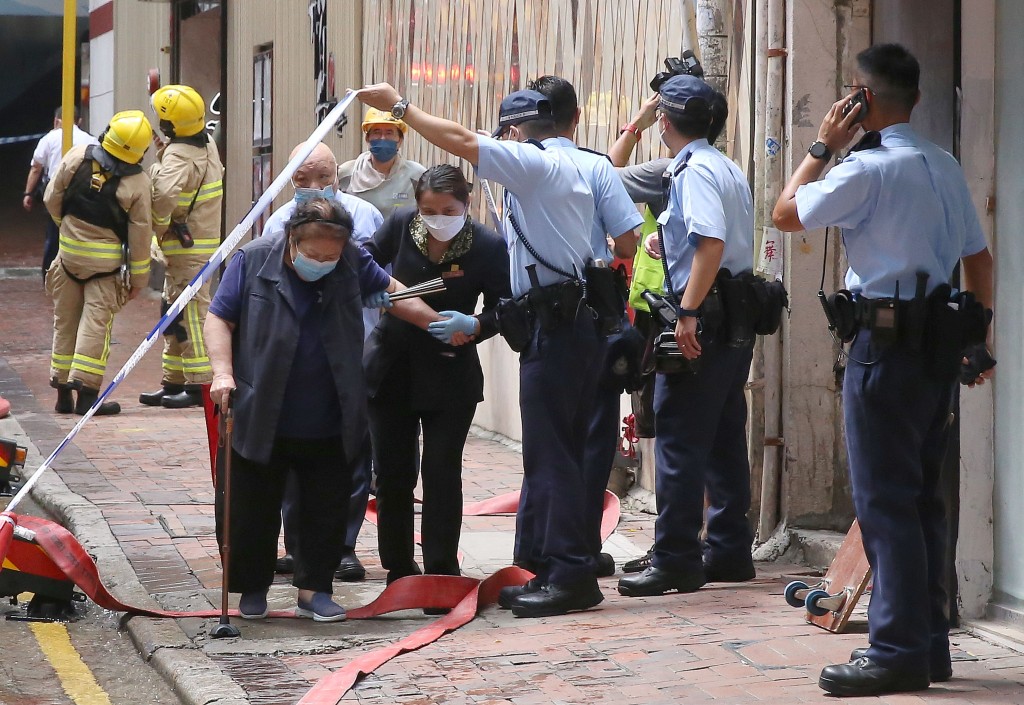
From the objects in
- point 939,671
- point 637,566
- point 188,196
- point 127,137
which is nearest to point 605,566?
point 637,566

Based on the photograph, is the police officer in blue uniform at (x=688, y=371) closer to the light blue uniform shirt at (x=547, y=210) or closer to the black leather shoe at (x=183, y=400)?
the light blue uniform shirt at (x=547, y=210)

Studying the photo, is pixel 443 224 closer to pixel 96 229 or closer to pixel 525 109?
pixel 525 109

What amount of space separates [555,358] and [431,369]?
2.01ft

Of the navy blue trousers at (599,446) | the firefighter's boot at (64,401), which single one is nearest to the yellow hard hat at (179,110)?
the firefighter's boot at (64,401)

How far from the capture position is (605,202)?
641 cm

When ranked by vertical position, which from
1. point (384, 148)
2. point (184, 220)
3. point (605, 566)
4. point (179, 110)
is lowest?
point (605, 566)

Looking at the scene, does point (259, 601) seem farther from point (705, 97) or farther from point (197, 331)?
point (197, 331)

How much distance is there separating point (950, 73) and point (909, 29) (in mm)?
441

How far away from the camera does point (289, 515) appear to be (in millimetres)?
6879

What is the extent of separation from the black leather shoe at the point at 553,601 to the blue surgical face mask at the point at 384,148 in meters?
3.98

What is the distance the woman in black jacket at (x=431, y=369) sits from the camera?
6.43 metres

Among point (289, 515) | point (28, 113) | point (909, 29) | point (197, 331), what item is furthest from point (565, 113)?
point (28, 113)

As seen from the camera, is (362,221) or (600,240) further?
(362,221)

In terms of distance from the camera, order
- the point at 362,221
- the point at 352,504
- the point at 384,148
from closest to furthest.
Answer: the point at 352,504 < the point at 362,221 < the point at 384,148
